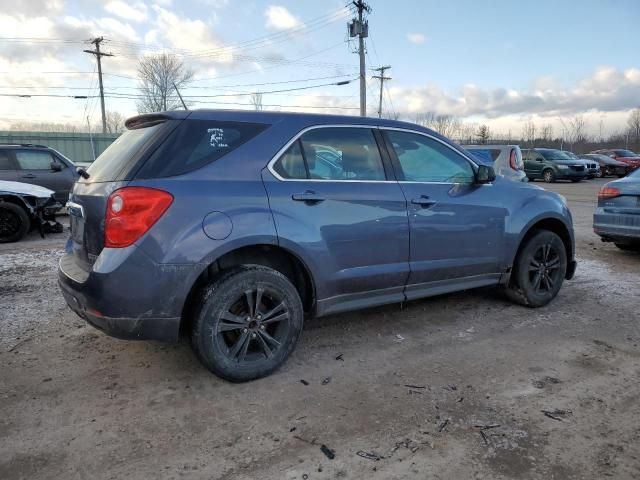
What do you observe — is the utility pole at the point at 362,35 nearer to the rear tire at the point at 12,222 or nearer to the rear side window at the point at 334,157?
the rear tire at the point at 12,222

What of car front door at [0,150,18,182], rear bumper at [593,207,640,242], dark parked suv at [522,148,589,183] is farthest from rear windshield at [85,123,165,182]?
dark parked suv at [522,148,589,183]

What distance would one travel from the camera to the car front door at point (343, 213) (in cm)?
332

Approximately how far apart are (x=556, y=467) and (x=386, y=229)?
1.86m

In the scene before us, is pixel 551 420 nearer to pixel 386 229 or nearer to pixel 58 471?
pixel 386 229

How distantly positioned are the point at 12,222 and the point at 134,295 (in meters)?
6.72

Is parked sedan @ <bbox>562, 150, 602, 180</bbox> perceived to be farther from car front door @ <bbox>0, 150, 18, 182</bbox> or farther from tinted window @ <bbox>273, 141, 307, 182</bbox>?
tinted window @ <bbox>273, 141, 307, 182</bbox>

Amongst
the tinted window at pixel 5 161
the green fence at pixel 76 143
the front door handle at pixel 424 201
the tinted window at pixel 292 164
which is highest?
the green fence at pixel 76 143

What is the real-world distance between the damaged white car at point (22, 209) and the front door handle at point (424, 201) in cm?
714

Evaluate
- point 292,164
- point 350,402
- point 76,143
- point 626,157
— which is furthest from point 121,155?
point 76,143

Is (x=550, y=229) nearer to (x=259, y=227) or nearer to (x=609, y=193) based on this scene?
(x=609, y=193)

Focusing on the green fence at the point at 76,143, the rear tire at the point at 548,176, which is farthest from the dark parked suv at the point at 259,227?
the green fence at the point at 76,143

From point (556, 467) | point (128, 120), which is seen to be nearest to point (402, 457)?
point (556, 467)

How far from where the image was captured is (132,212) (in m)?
2.87

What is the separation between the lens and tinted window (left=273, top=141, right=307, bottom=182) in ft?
10.9
